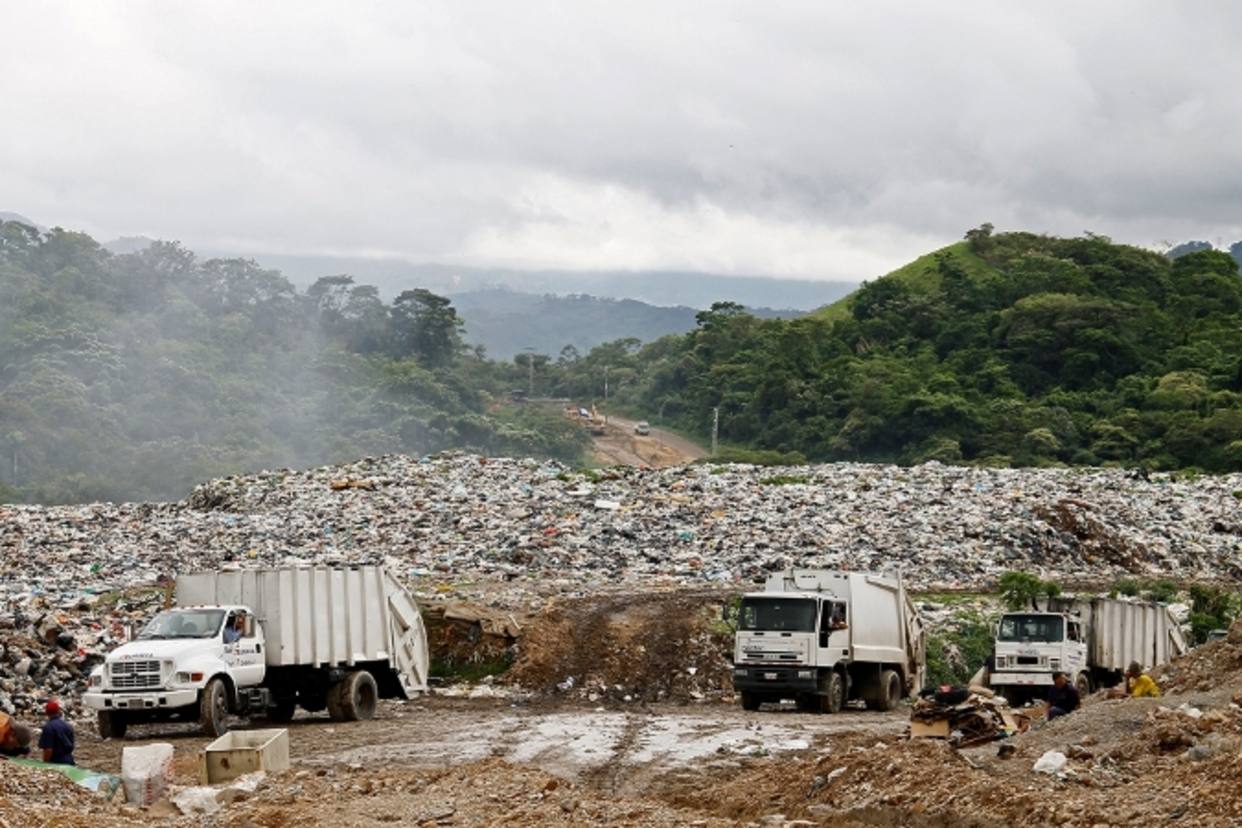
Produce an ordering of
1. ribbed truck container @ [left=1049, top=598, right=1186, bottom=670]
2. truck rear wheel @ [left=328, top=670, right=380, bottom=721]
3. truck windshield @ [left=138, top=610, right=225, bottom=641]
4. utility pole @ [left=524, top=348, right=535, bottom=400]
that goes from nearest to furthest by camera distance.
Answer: truck windshield @ [left=138, top=610, right=225, bottom=641] → truck rear wheel @ [left=328, top=670, right=380, bottom=721] → ribbed truck container @ [left=1049, top=598, right=1186, bottom=670] → utility pole @ [left=524, top=348, right=535, bottom=400]

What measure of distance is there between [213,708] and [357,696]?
8.96 ft

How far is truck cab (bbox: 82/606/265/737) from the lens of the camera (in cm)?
1811

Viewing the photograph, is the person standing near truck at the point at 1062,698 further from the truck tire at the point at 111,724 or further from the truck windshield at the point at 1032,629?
the truck tire at the point at 111,724

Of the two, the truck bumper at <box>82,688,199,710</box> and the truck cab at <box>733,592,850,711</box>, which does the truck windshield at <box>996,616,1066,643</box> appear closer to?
the truck cab at <box>733,592,850,711</box>

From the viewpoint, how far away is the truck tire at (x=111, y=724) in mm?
18406

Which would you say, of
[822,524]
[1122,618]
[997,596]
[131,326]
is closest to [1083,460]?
[822,524]

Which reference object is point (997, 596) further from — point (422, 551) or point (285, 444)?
point (285, 444)

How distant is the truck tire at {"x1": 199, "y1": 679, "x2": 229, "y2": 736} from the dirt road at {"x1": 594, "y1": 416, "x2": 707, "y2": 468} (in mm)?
54419

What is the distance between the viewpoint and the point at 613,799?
1358cm

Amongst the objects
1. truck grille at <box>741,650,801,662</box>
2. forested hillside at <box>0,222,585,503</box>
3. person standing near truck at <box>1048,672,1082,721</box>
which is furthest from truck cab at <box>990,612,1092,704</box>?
forested hillside at <box>0,222,585,503</box>

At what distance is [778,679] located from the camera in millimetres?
21938

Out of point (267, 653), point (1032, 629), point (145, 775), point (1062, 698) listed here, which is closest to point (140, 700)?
point (267, 653)

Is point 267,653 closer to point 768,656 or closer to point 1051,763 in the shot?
point 768,656

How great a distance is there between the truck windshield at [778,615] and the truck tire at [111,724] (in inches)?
311
